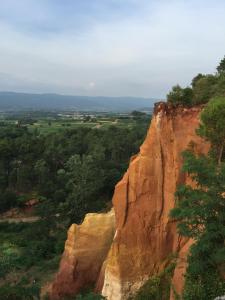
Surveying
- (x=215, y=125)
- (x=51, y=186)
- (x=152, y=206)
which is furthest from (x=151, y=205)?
(x=51, y=186)

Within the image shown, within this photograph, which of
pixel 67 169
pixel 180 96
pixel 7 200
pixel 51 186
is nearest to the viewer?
pixel 180 96

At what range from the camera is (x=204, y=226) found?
15.9m

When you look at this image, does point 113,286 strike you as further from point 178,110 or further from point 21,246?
point 21,246

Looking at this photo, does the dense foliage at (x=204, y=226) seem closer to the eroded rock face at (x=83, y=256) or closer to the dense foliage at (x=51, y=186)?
the eroded rock face at (x=83, y=256)

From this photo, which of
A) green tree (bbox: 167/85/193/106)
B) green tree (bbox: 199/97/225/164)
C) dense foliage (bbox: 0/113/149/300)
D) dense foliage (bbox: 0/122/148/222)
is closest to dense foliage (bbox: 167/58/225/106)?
green tree (bbox: 167/85/193/106)

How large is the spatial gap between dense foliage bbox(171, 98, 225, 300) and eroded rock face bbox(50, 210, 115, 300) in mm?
10612

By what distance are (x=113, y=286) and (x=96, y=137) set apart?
59.9m

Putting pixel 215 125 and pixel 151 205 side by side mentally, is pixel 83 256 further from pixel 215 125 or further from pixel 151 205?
pixel 215 125

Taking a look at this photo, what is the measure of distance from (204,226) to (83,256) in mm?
12142

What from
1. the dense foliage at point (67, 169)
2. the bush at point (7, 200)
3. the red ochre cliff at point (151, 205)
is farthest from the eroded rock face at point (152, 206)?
the bush at point (7, 200)

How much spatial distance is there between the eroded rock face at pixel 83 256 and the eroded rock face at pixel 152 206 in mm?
3573

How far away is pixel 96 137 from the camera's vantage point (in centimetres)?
8144

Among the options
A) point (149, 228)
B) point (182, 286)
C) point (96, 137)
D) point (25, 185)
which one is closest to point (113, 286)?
Answer: point (149, 228)

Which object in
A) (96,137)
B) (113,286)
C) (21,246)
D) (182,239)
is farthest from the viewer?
(96,137)
